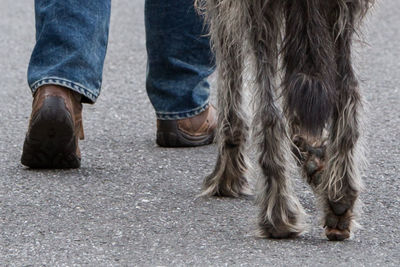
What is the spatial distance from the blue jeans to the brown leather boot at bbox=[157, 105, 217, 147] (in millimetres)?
42

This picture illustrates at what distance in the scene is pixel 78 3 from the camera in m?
4.72

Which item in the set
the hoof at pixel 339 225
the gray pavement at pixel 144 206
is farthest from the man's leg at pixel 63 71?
the hoof at pixel 339 225

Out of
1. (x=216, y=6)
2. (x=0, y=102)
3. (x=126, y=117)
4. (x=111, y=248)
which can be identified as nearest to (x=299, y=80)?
(x=216, y=6)

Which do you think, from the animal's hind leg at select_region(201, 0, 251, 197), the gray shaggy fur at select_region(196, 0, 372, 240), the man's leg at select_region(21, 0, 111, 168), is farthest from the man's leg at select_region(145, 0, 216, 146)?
the gray shaggy fur at select_region(196, 0, 372, 240)

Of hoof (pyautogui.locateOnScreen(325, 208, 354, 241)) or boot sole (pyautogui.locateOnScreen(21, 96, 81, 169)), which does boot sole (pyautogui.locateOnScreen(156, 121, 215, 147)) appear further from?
hoof (pyautogui.locateOnScreen(325, 208, 354, 241))

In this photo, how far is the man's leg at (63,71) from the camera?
4.61 m

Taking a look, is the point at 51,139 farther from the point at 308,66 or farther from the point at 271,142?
the point at 308,66

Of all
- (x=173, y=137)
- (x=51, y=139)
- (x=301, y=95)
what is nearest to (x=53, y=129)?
(x=51, y=139)

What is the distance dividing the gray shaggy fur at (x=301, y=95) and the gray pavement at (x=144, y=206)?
105 mm

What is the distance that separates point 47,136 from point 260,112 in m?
1.23

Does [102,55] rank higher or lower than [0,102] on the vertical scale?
higher

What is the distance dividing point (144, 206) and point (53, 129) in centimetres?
59

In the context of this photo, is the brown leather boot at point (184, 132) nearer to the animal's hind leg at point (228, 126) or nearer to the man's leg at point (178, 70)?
the man's leg at point (178, 70)

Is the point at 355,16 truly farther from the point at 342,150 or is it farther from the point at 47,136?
the point at 47,136
